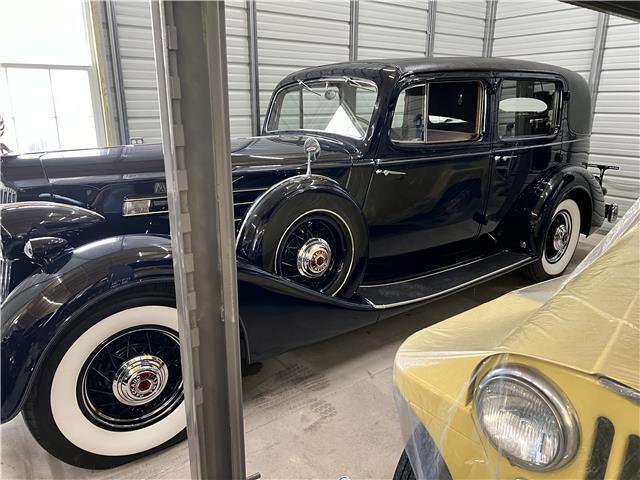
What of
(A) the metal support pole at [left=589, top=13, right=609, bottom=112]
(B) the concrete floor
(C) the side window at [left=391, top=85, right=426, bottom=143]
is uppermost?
(A) the metal support pole at [left=589, top=13, right=609, bottom=112]

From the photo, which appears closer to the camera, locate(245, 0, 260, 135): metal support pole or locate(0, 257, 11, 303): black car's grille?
locate(0, 257, 11, 303): black car's grille

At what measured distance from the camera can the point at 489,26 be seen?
7.44 metres

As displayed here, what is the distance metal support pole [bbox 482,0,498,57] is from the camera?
7.36 m

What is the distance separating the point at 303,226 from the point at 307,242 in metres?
0.08

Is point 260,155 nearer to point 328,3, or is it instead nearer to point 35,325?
point 35,325

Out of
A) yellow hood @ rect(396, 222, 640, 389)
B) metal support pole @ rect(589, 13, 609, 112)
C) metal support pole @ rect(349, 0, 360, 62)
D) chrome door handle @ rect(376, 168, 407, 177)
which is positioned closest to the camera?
yellow hood @ rect(396, 222, 640, 389)

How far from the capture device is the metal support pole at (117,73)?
4.66 meters

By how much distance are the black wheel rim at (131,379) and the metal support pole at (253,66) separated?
13.0ft

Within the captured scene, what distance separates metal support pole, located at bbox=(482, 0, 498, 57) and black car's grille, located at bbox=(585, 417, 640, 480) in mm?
7711

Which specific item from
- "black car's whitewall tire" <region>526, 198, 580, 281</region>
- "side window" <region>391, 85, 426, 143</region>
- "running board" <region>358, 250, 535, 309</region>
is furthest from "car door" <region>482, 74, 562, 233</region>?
"side window" <region>391, 85, 426, 143</region>

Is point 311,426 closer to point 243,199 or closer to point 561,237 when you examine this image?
point 243,199

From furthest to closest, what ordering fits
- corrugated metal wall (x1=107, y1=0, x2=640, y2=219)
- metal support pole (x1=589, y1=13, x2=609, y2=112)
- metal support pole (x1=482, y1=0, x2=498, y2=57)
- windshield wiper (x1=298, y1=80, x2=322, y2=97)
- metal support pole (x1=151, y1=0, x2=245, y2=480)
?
1. metal support pole (x1=482, y1=0, x2=498, y2=57)
2. metal support pole (x1=589, y1=13, x2=609, y2=112)
3. corrugated metal wall (x1=107, y1=0, x2=640, y2=219)
4. windshield wiper (x1=298, y1=80, x2=322, y2=97)
5. metal support pole (x1=151, y1=0, x2=245, y2=480)

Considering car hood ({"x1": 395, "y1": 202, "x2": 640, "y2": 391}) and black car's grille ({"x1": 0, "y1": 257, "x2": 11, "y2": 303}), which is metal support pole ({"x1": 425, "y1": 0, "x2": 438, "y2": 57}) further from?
black car's grille ({"x1": 0, "y1": 257, "x2": 11, "y2": 303})

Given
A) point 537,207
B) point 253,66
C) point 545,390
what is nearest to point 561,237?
point 537,207
